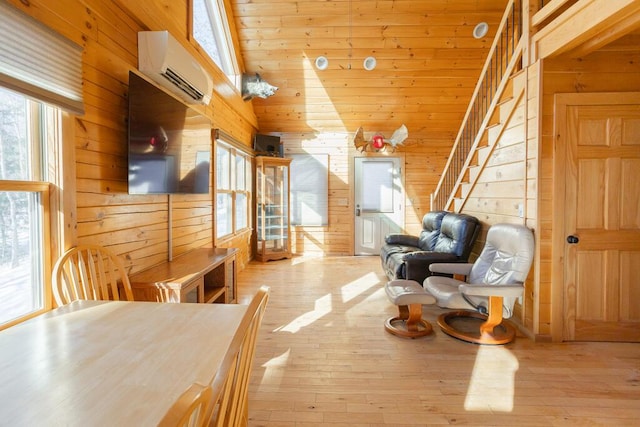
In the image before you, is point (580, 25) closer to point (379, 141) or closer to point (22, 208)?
point (22, 208)

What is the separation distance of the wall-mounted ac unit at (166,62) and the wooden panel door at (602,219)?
3.01 meters

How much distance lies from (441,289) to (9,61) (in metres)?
2.96

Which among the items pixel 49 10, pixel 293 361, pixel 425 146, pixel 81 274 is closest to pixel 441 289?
pixel 293 361

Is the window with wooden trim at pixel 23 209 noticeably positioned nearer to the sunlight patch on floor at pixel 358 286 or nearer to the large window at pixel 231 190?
the large window at pixel 231 190

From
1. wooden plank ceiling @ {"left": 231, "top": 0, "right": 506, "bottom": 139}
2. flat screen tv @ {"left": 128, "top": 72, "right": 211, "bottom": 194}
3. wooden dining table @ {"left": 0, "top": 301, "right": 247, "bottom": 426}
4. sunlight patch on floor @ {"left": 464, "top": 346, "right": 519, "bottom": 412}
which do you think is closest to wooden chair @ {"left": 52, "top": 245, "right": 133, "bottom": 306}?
wooden dining table @ {"left": 0, "top": 301, "right": 247, "bottom": 426}

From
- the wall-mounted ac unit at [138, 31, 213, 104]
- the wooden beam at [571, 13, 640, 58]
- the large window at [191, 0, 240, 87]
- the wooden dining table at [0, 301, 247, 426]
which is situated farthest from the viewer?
the large window at [191, 0, 240, 87]

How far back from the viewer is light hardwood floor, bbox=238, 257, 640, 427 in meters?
1.79

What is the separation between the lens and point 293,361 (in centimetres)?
236

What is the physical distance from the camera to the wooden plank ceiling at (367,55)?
14.7ft

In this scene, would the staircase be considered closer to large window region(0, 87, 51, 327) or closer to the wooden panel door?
the wooden panel door

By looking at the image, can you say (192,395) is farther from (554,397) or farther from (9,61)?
(554,397)

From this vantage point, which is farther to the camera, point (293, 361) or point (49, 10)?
point (293, 361)

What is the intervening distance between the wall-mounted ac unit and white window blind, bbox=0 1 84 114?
0.72m

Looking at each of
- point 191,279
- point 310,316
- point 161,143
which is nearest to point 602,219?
point 310,316
